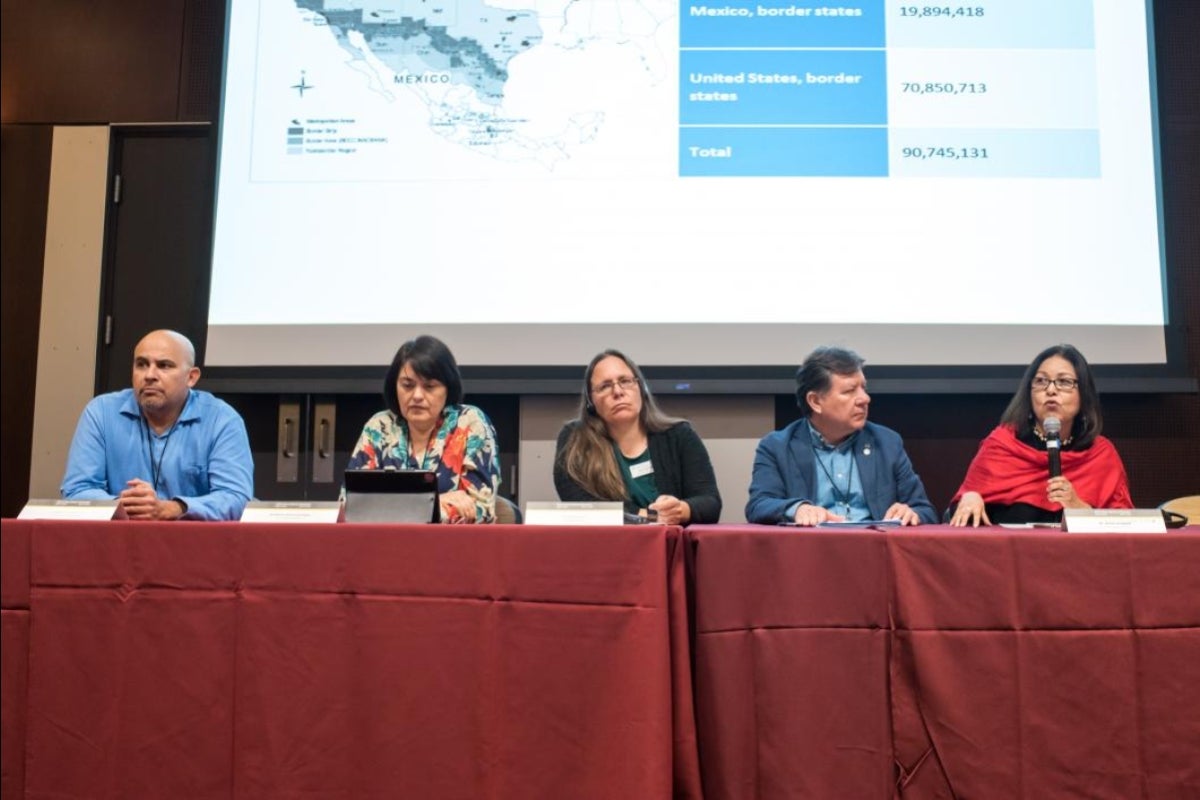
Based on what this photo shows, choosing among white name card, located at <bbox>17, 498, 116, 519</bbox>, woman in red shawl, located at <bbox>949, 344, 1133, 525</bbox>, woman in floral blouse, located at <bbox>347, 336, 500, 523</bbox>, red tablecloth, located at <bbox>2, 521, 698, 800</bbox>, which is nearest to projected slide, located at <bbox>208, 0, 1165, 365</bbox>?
woman in red shawl, located at <bbox>949, 344, 1133, 525</bbox>

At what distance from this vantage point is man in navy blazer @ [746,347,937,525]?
8.05ft

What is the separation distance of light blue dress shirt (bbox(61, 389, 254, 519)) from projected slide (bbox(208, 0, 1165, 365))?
30.2 inches

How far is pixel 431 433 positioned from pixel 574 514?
0.90 meters

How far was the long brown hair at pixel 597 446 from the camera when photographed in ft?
8.13

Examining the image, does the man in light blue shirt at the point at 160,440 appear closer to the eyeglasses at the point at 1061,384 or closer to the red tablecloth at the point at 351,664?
the red tablecloth at the point at 351,664

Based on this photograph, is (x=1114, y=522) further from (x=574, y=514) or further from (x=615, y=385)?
(x=615, y=385)

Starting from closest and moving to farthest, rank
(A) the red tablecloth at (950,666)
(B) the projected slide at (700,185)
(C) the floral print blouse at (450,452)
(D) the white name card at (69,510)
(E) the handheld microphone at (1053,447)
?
1. (A) the red tablecloth at (950,666)
2. (D) the white name card at (69,510)
3. (E) the handheld microphone at (1053,447)
4. (C) the floral print blouse at (450,452)
5. (B) the projected slide at (700,185)

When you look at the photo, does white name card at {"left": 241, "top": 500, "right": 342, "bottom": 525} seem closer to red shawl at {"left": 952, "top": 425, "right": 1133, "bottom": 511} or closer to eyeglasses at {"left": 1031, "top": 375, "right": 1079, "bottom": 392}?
red shawl at {"left": 952, "top": 425, "right": 1133, "bottom": 511}

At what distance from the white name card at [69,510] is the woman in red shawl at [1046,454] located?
6.00 ft

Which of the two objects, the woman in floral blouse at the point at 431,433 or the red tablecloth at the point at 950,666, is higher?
the woman in floral blouse at the point at 431,433

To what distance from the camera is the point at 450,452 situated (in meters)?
2.35

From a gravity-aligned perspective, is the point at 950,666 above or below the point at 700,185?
below

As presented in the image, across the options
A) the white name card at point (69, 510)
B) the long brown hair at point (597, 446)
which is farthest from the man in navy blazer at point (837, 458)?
the white name card at point (69, 510)

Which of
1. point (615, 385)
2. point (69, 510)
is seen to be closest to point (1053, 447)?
point (615, 385)
